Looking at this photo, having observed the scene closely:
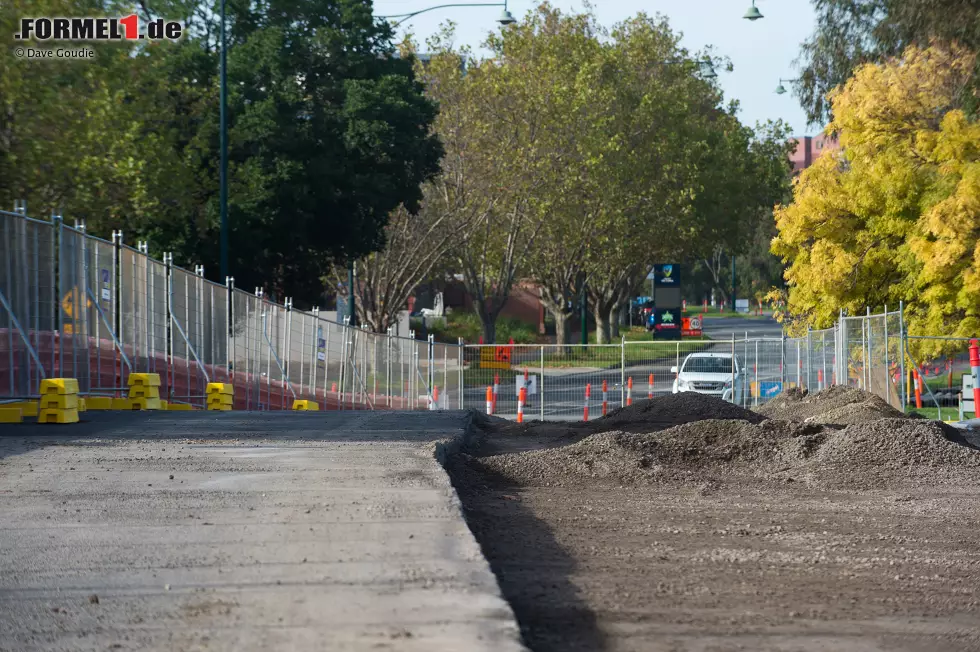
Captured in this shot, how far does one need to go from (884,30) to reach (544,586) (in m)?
28.8

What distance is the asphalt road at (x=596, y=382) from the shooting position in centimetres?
3581

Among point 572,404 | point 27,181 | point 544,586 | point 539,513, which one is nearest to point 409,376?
point 572,404

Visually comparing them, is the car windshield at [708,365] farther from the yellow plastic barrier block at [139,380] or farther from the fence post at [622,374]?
the yellow plastic barrier block at [139,380]

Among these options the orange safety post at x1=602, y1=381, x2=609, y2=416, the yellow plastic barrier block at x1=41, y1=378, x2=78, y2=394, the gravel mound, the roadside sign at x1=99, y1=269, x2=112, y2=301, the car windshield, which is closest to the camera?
the yellow plastic barrier block at x1=41, y1=378, x2=78, y2=394

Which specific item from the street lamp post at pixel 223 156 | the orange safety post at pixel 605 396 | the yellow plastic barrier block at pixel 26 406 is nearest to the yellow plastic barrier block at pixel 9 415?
the yellow plastic barrier block at pixel 26 406

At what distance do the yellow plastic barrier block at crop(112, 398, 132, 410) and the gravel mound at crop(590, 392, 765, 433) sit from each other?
6.79 m

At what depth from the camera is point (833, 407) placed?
21109 mm

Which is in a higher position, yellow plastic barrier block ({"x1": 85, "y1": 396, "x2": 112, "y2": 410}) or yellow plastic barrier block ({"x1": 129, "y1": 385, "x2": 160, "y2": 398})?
yellow plastic barrier block ({"x1": 129, "y1": 385, "x2": 160, "y2": 398})

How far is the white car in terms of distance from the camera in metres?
35.7

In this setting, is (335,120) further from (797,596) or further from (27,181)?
(797,596)

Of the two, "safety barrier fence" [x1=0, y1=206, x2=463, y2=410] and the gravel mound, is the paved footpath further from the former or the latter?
the gravel mound

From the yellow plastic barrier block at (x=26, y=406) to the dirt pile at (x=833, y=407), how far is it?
9.49 meters

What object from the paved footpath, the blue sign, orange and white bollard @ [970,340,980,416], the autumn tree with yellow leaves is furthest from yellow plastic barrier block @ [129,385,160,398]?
the blue sign

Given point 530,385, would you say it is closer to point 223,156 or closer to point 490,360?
point 490,360
